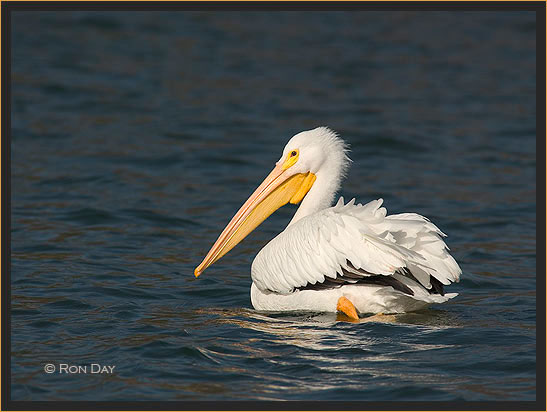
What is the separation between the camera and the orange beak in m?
7.27

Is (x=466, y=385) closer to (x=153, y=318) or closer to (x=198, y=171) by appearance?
(x=153, y=318)

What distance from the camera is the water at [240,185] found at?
18.3 ft

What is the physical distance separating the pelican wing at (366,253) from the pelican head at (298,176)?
→ 2.33ft

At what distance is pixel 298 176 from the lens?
7355 mm

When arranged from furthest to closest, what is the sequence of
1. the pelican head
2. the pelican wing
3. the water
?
1. the pelican head
2. the pelican wing
3. the water

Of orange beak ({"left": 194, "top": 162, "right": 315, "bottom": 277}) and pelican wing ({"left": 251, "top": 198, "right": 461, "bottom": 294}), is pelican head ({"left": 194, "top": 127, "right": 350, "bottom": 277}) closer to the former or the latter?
orange beak ({"left": 194, "top": 162, "right": 315, "bottom": 277})

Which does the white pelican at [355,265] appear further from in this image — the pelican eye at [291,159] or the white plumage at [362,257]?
the pelican eye at [291,159]

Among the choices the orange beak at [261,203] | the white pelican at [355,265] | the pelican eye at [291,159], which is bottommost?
the white pelican at [355,265]

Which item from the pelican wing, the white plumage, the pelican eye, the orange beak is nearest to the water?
the white plumage

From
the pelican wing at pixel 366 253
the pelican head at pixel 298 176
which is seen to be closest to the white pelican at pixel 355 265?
the pelican wing at pixel 366 253

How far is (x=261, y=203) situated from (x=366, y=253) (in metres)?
1.44

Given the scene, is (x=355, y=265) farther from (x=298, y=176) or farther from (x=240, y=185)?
(x=240, y=185)

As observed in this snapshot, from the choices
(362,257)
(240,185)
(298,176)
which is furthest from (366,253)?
(240,185)

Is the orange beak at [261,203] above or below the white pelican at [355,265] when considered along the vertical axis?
above
